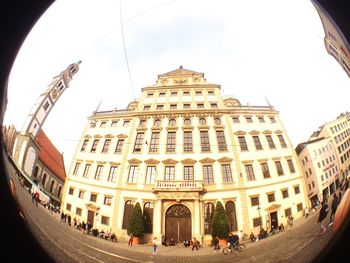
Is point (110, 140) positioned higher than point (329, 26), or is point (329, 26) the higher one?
point (329, 26)

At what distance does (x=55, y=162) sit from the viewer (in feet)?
6.26

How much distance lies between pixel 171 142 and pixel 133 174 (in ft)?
1.23

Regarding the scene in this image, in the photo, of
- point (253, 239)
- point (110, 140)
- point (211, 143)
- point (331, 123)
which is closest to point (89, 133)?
point (110, 140)

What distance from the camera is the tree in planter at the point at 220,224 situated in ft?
5.51

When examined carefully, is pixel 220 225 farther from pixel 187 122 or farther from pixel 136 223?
pixel 187 122

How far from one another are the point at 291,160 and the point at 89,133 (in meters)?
1.58

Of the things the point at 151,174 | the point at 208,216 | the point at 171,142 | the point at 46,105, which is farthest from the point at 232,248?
the point at 46,105

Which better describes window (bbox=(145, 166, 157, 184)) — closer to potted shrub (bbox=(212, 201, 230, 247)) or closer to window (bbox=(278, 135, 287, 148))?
potted shrub (bbox=(212, 201, 230, 247))

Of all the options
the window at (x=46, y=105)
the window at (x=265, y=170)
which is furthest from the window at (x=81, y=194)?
the window at (x=265, y=170)

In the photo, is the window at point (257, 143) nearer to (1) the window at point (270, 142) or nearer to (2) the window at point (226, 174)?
(1) the window at point (270, 142)

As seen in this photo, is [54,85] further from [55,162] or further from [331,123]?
[331,123]

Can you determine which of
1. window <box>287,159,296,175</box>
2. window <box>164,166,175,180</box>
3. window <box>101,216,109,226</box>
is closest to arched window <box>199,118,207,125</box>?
window <box>164,166,175,180</box>

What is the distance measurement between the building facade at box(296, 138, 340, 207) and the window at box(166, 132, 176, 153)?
95 cm

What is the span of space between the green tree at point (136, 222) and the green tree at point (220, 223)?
523 millimetres
